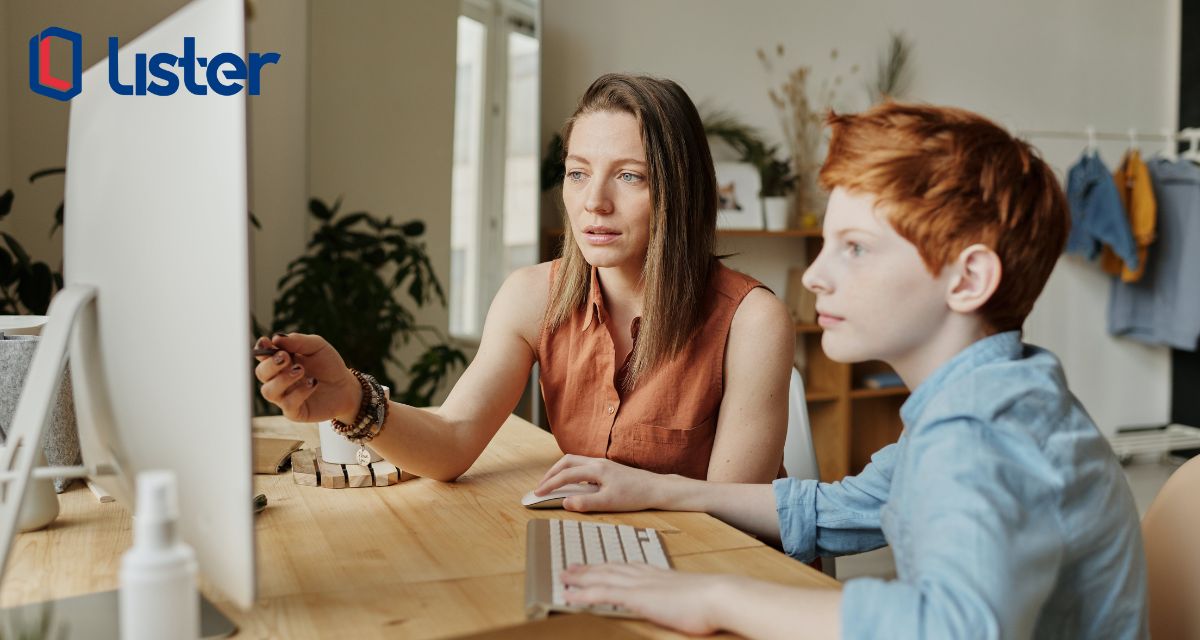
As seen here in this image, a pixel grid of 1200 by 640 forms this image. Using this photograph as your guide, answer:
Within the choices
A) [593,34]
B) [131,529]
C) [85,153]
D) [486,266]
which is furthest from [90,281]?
[593,34]

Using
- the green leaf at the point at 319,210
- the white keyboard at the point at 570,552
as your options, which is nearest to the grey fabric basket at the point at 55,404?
the white keyboard at the point at 570,552

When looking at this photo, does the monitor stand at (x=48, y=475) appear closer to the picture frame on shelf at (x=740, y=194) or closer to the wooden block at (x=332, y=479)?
the wooden block at (x=332, y=479)

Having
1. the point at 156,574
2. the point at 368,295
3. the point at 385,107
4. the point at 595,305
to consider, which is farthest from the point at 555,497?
the point at 385,107

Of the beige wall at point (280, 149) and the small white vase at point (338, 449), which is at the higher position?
the beige wall at point (280, 149)

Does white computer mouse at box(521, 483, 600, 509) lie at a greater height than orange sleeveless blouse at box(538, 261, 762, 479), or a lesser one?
lesser

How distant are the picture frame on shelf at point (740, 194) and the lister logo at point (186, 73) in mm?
3282

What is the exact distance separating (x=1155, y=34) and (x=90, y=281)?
582cm

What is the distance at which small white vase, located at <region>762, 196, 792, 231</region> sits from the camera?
4020 mm

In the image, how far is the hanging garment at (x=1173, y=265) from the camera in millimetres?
4652

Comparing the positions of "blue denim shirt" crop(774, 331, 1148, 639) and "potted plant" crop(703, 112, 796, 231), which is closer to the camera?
"blue denim shirt" crop(774, 331, 1148, 639)

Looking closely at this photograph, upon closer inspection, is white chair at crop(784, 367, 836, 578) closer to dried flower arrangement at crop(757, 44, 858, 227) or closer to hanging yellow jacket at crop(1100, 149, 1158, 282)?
dried flower arrangement at crop(757, 44, 858, 227)

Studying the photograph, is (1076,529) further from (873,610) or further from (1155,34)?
(1155,34)

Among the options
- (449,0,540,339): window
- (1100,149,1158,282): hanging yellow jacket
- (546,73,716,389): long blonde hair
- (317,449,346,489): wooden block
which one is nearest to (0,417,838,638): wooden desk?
(317,449,346,489): wooden block

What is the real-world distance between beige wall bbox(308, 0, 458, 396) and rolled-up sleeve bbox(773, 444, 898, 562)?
246 cm
